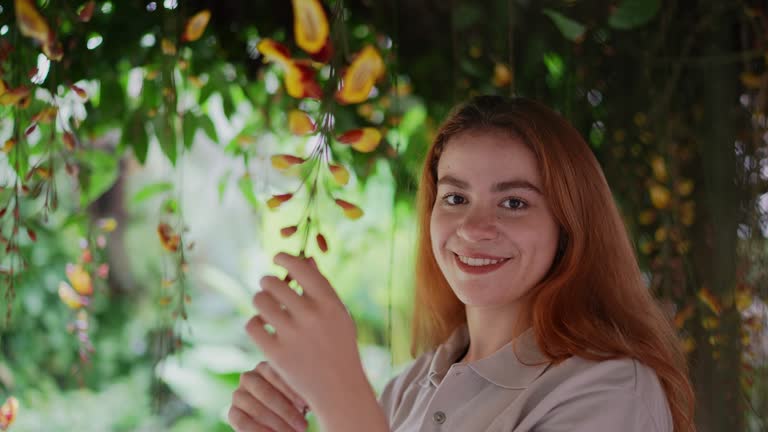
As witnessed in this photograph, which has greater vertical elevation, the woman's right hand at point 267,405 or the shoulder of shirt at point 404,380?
the woman's right hand at point 267,405

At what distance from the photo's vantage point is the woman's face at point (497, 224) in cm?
88

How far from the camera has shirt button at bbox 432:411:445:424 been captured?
0.90m

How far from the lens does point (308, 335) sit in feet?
2.20

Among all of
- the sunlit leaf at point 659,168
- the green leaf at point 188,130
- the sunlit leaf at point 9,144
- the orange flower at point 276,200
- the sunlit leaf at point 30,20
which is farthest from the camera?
the sunlit leaf at point 659,168

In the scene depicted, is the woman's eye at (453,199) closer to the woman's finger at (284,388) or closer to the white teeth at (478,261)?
the white teeth at (478,261)

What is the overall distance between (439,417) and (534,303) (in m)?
0.16

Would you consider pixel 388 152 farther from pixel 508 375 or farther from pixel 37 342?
pixel 37 342

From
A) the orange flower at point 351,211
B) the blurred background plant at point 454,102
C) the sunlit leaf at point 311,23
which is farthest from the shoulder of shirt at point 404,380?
the sunlit leaf at point 311,23

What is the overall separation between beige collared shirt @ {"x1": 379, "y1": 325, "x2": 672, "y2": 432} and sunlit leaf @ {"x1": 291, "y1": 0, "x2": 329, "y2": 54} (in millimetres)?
421

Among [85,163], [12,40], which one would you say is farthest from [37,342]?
[12,40]

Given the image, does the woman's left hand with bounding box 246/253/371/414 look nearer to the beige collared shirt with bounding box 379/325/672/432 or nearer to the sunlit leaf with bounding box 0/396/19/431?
the beige collared shirt with bounding box 379/325/672/432

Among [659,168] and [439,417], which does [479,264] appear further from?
[659,168]

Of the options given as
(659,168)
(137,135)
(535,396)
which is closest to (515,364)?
(535,396)

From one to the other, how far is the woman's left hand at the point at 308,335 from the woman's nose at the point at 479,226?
9.1 inches
